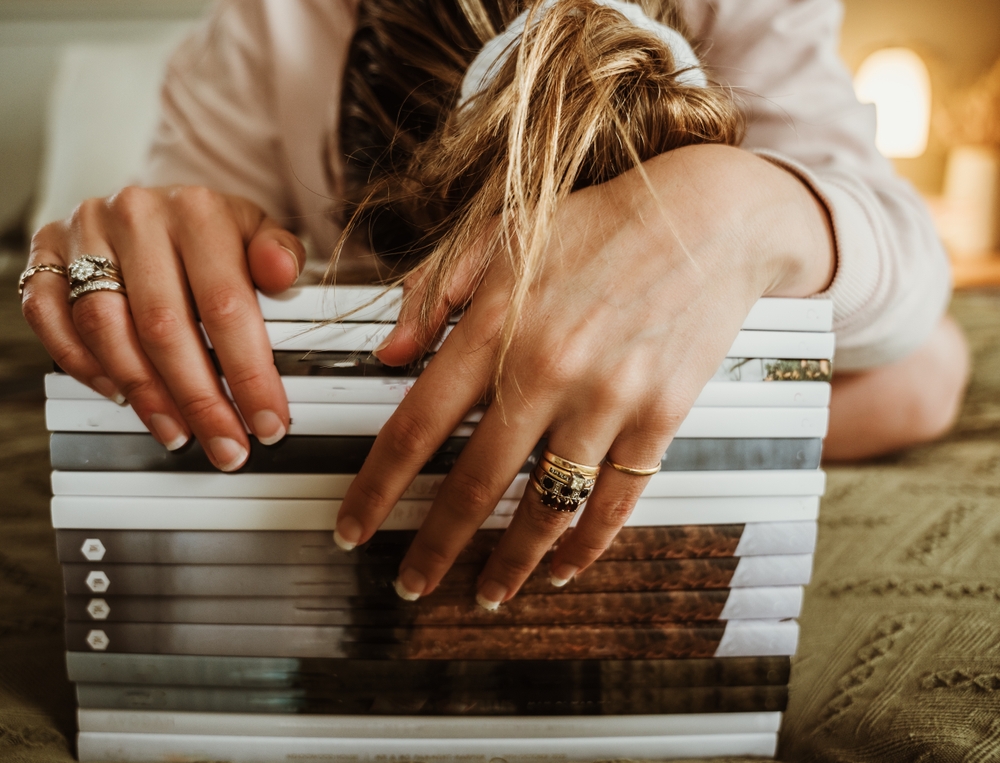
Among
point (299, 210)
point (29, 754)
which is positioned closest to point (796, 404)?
point (29, 754)

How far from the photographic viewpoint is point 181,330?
0.36 m

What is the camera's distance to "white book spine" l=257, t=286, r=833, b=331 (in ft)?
1.21

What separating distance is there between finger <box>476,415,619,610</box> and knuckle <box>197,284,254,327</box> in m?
0.19

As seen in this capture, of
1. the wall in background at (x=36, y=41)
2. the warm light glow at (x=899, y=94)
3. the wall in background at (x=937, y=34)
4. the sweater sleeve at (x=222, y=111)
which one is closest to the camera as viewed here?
the sweater sleeve at (x=222, y=111)

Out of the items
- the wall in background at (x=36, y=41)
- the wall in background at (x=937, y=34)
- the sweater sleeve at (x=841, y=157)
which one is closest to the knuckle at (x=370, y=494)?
the sweater sleeve at (x=841, y=157)

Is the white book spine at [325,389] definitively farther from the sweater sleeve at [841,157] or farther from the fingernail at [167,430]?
the sweater sleeve at [841,157]

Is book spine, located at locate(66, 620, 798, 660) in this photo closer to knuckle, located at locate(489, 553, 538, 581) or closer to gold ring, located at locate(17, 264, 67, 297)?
knuckle, located at locate(489, 553, 538, 581)

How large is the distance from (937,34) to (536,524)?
3116 millimetres

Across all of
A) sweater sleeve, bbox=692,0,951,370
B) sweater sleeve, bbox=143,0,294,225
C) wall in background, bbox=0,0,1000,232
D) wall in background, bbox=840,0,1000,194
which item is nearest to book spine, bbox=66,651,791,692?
sweater sleeve, bbox=692,0,951,370

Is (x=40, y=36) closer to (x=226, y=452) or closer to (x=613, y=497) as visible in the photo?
(x=226, y=452)

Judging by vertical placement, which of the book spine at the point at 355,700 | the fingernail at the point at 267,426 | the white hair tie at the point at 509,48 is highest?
the white hair tie at the point at 509,48

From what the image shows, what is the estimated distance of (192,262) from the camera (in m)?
0.39

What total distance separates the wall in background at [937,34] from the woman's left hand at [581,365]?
277cm

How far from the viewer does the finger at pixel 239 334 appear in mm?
361
